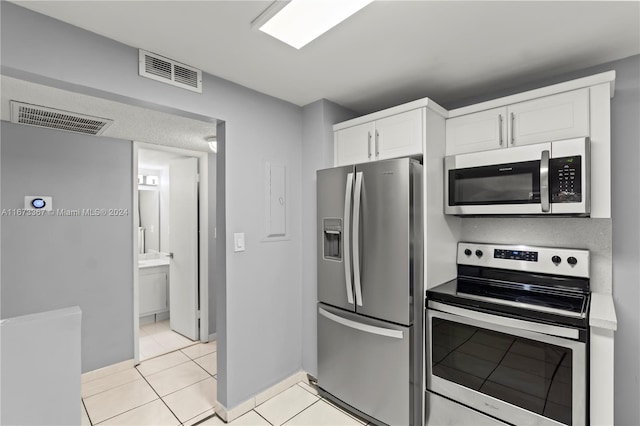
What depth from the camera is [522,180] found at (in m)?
1.91

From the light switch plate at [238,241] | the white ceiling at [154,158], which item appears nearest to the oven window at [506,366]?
the light switch plate at [238,241]

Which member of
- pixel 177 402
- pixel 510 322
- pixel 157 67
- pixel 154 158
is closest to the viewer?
pixel 510 322

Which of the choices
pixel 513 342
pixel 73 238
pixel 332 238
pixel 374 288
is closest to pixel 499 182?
pixel 513 342

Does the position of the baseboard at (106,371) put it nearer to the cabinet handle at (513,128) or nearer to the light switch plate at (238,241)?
the light switch plate at (238,241)

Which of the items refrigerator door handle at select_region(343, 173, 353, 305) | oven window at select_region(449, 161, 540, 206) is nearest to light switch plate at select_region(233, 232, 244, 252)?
refrigerator door handle at select_region(343, 173, 353, 305)

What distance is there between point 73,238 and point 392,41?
3058 millimetres

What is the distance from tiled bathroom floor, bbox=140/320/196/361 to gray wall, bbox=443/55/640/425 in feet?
12.4

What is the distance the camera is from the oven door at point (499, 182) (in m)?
1.84

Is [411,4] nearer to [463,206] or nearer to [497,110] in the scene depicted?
[497,110]

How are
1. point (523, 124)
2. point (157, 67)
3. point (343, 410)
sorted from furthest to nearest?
1. point (343, 410)
2. point (523, 124)
3. point (157, 67)

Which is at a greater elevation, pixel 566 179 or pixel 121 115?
pixel 121 115

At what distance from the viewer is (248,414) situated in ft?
7.40

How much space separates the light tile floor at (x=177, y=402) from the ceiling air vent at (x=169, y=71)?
7.43 ft

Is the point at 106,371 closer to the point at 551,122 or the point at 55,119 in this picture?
the point at 55,119
